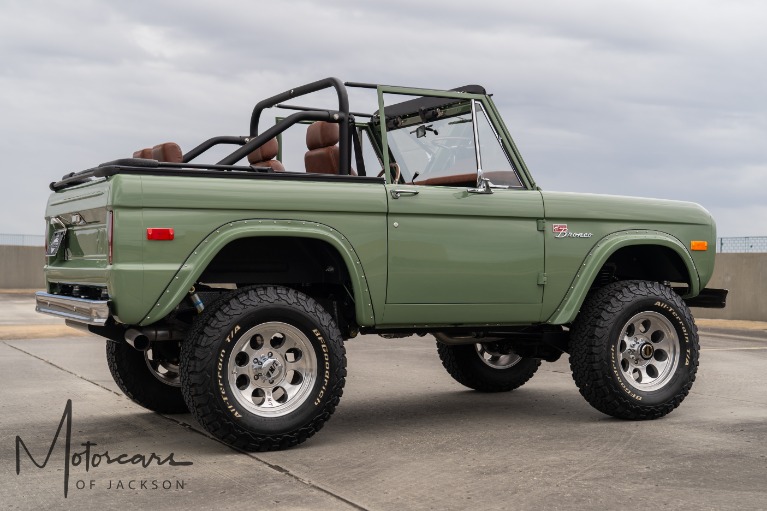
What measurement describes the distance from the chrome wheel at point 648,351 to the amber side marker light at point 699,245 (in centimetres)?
65

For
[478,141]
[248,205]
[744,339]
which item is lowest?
[744,339]

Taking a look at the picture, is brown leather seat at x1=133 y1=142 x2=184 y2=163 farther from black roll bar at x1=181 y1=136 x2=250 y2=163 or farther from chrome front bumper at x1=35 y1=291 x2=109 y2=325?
chrome front bumper at x1=35 y1=291 x2=109 y2=325

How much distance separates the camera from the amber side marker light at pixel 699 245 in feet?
24.5

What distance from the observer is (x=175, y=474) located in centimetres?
523

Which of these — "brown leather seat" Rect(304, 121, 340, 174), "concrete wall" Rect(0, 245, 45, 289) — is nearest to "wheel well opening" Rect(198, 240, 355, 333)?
"brown leather seat" Rect(304, 121, 340, 174)

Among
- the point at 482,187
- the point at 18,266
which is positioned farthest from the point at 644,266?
the point at 18,266

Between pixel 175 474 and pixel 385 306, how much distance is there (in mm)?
1733

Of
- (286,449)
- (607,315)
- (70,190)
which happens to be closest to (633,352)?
(607,315)

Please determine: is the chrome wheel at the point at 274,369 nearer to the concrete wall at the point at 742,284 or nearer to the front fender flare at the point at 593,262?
the front fender flare at the point at 593,262

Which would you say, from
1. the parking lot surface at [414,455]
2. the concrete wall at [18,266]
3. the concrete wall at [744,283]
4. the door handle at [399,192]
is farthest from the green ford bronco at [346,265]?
the concrete wall at [18,266]

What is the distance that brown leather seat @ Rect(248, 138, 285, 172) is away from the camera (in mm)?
7277

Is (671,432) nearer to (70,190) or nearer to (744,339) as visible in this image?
(70,190)

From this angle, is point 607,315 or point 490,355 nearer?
point 607,315

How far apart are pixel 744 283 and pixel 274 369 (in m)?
14.8
